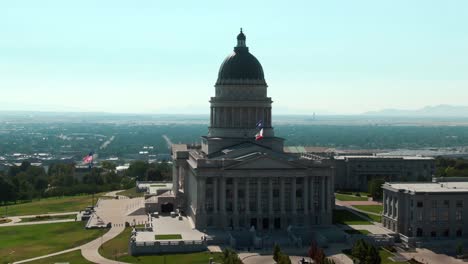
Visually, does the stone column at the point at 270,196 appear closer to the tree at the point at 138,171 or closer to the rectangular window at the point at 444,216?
the rectangular window at the point at 444,216

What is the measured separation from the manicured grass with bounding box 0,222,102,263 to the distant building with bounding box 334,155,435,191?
65.3 m

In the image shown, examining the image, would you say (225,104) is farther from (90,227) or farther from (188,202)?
(90,227)

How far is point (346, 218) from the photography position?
110750 millimetres

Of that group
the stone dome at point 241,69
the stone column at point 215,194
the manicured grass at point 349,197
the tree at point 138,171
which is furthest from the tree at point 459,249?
the tree at point 138,171

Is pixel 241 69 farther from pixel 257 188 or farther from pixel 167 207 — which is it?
pixel 167 207

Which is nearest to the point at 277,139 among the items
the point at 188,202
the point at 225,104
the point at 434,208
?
the point at 225,104

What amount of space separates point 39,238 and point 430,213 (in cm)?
5330

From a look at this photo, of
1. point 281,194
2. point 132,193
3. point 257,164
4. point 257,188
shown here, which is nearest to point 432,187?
point 281,194

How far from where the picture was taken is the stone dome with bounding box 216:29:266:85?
115m

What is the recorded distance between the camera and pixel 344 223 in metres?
106

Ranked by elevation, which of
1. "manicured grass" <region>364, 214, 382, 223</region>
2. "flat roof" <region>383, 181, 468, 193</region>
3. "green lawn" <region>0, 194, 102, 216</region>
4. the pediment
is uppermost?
the pediment

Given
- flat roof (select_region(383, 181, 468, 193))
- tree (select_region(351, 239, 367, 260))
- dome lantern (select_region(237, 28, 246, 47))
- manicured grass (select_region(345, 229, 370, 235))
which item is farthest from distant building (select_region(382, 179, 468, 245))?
dome lantern (select_region(237, 28, 246, 47))

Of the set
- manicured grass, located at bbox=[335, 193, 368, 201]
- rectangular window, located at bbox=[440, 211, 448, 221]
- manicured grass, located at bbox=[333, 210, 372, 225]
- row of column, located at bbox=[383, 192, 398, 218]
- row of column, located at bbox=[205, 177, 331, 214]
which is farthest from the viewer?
manicured grass, located at bbox=[335, 193, 368, 201]

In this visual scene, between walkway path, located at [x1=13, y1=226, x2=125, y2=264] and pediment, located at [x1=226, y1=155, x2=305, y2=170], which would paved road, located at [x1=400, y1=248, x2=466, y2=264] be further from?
walkway path, located at [x1=13, y1=226, x2=125, y2=264]
